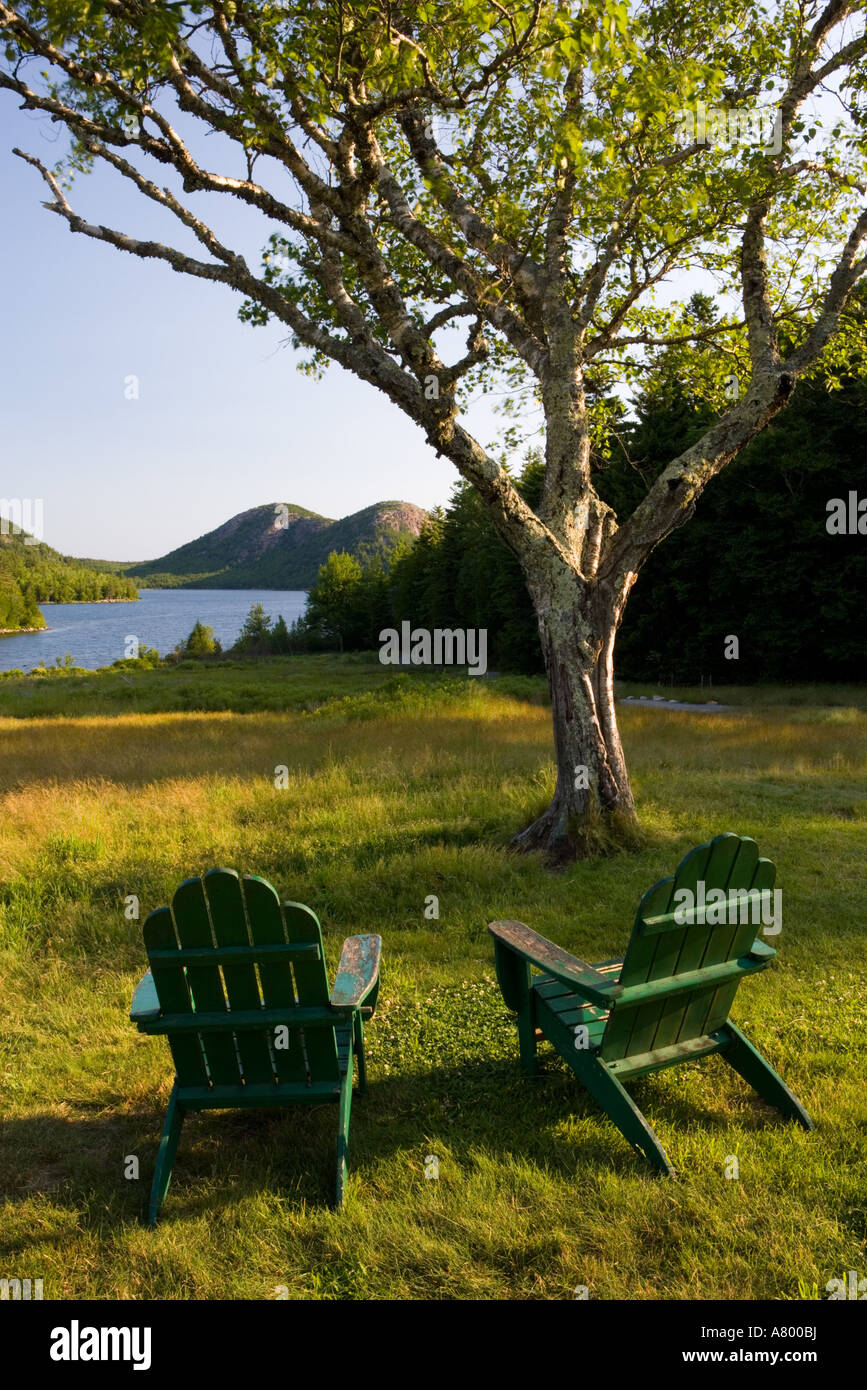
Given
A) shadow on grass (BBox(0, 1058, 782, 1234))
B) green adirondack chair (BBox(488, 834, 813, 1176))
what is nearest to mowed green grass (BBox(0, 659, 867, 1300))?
shadow on grass (BBox(0, 1058, 782, 1234))

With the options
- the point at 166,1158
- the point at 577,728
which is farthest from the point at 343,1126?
the point at 577,728

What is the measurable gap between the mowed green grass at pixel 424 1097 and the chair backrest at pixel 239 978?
0.51m

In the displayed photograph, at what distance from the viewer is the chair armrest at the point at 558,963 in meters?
3.24

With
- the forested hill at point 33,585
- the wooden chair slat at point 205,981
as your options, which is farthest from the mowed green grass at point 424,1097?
the forested hill at point 33,585

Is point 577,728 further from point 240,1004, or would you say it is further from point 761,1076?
point 240,1004

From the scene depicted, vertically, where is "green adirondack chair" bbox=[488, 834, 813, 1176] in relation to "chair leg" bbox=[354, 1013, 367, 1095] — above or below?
above

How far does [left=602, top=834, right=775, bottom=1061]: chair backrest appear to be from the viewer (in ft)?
10.6

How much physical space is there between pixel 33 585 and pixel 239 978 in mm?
159600

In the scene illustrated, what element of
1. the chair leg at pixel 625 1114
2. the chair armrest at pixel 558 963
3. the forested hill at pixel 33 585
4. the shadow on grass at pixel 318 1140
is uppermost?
the forested hill at pixel 33 585

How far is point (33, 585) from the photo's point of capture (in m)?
144

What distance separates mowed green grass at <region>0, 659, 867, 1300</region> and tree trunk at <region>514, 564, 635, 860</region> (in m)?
0.46

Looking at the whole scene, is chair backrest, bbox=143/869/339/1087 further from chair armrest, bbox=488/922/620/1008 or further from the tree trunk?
the tree trunk

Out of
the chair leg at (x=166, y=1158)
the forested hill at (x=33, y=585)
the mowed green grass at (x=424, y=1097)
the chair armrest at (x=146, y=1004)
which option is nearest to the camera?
the mowed green grass at (x=424, y=1097)

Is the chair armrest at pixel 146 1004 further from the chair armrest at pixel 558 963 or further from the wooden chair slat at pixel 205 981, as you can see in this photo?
the chair armrest at pixel 558 963
